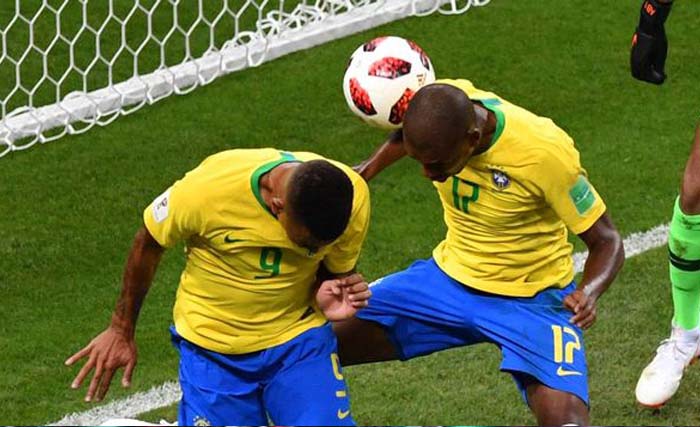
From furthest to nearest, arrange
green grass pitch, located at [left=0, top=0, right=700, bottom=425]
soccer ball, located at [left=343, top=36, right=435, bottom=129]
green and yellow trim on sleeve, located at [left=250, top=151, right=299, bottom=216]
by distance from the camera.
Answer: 1. green grass pitch, located at [left=0, top=0, right=700, bottom=425]
2. soccer ball, located at [left=343, top=36, right=435, bottom=129]
3. green and yellow trim on sleeve, located at [left=250, top=151, right=299, bottom=216]

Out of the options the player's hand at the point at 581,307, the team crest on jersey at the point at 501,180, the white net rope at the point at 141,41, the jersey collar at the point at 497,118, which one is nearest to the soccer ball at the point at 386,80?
the jersey collar at the point at 497,118

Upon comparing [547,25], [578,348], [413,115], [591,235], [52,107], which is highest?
[413,115]

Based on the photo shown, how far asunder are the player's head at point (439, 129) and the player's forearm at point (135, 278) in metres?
0.88

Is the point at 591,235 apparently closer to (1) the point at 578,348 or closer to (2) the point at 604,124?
(1) the point at 578,348

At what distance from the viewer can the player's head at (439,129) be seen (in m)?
5.03

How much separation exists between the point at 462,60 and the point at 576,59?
29.5 inches

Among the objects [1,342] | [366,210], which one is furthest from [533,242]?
[1,342]

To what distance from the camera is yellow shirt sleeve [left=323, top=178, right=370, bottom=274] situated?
199 inches

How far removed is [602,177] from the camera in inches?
340

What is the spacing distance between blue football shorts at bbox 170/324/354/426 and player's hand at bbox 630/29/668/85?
194 cm

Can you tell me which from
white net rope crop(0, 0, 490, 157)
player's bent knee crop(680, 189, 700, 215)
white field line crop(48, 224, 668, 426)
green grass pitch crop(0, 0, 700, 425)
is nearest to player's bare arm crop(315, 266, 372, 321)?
green grass pitch crop(0, 0, 700, 425)

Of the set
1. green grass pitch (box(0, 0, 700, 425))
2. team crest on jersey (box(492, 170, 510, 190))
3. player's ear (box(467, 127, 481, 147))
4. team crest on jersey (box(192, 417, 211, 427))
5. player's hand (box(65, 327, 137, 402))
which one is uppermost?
player's ear (box(467, 127, 481, 147))

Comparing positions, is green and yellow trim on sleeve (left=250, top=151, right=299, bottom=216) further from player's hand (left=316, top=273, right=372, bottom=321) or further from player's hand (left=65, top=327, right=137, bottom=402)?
player's hand (left=65, top=327, right=137, bottom=402)

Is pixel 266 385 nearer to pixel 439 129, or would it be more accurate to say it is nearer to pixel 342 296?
pixel 342 296
